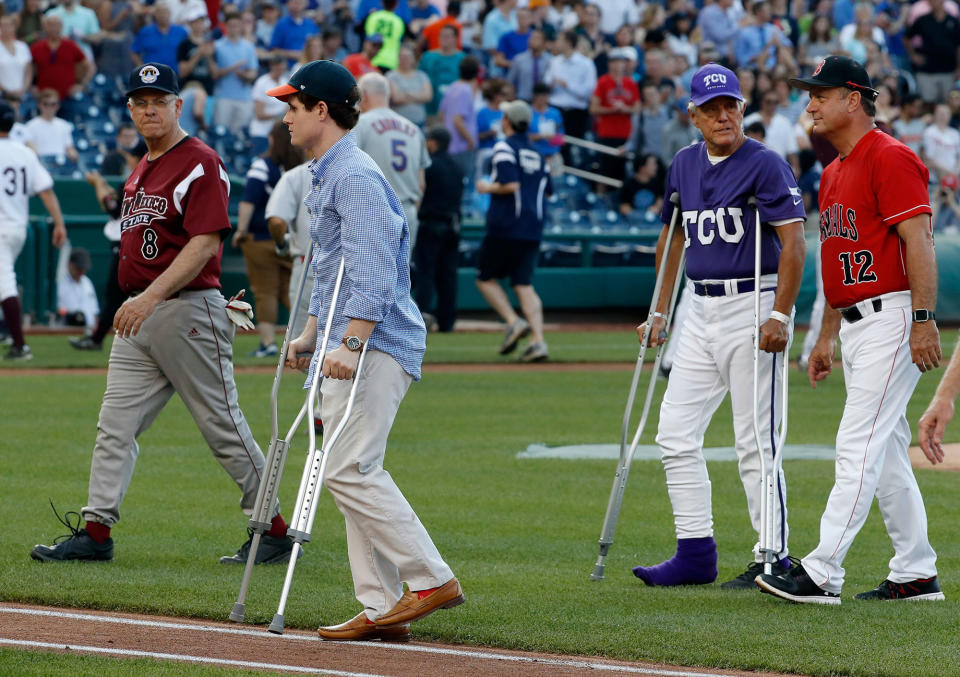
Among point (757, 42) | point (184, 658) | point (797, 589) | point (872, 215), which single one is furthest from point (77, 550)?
point (757, 42)

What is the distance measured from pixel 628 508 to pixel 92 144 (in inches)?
599

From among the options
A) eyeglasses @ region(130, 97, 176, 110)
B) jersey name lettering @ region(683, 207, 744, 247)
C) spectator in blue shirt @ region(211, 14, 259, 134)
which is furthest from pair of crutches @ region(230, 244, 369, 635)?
spectator in blue shirt @ region(211, 14, 259, 134)

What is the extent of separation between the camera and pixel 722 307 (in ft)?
22.0

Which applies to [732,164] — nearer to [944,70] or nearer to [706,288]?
[706,288]

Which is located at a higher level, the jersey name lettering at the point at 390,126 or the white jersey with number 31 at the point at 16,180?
the jersey name lettering at the point at 390,126

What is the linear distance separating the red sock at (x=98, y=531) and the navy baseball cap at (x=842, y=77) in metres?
3.76

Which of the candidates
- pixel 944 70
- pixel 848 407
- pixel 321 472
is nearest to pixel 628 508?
pixel 848 407

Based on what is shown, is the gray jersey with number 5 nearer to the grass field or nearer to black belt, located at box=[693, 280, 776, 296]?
the grass field

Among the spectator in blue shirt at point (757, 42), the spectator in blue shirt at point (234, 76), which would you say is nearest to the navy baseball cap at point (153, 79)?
the spectator in blue shirt at point (234, 76)

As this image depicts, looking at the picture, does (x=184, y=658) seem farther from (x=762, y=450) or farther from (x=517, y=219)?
(x=517, y=219)

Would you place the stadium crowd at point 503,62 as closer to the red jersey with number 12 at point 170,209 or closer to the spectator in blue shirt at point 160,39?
the spectator in blue shirt at point 160,39

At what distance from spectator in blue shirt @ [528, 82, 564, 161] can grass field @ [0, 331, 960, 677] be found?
29.1 feet

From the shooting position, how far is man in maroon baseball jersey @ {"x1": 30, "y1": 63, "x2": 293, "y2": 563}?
6930 millimetres

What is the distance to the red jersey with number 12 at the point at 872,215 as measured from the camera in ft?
19.9
